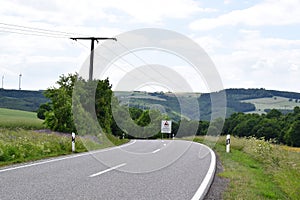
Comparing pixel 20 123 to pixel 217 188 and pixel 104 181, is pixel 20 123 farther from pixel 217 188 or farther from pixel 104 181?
pixel 217 188

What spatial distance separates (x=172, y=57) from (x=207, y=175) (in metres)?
8.72

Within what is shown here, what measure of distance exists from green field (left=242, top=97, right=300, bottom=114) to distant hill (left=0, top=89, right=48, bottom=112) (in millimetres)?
60883

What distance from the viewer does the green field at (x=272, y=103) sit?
371 feet

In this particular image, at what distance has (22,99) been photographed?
345ft

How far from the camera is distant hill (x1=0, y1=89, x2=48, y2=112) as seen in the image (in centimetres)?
9784

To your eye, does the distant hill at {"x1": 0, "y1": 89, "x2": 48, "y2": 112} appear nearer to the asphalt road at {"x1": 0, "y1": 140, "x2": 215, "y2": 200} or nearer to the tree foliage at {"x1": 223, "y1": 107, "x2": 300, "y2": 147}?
the tree foliage at {"x1": 223, "y1": 107, "x2": 300, "y2": 147}

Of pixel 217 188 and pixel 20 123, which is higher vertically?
pixel 217 188

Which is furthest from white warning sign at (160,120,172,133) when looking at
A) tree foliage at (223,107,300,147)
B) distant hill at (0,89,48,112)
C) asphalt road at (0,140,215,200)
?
distant hill at (0,89,48,112)

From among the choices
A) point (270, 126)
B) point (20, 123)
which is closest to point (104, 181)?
point (20, 123)

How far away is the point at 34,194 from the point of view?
274 inches

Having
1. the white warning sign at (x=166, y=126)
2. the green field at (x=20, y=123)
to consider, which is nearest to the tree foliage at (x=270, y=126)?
the white warning sign at (x=166, y=126)

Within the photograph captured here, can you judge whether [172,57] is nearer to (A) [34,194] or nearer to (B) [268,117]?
(A) [34,194]

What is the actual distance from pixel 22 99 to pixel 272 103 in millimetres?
74151

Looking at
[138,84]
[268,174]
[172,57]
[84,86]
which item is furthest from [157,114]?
[268,174]
